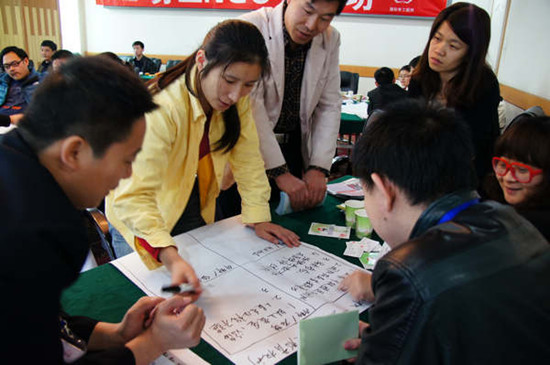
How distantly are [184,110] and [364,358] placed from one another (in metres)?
0.86

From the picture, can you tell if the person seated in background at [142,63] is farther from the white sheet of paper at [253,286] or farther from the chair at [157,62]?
the white sheet of paper at [253,286]

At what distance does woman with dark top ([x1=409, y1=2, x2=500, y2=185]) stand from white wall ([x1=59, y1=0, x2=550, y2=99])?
150 cm

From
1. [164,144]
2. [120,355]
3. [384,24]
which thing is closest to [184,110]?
[164,144]

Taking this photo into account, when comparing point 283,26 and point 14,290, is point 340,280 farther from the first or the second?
point 283,26

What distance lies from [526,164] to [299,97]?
914 mm

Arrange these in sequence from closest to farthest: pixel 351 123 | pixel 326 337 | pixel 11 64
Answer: pixel 326 337 → pixel 351 123 → pixel 11 64

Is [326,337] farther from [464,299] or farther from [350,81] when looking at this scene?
[350,81]

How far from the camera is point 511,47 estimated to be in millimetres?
4004

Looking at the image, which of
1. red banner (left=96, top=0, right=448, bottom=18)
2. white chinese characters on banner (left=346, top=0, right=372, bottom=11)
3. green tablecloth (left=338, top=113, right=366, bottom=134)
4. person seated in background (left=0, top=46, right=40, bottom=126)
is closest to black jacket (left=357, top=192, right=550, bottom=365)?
green tablecloth (left=338, top=113, right=366, bottom=134)

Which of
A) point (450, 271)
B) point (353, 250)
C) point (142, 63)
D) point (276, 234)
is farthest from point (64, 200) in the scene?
point (142, 63)

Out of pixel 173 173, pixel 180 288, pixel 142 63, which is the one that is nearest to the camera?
pixel 180 288

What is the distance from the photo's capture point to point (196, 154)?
1.32 m

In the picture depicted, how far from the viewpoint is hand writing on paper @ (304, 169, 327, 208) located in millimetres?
1635

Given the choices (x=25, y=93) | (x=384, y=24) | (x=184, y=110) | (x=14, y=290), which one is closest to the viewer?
(x=14, y=290)
